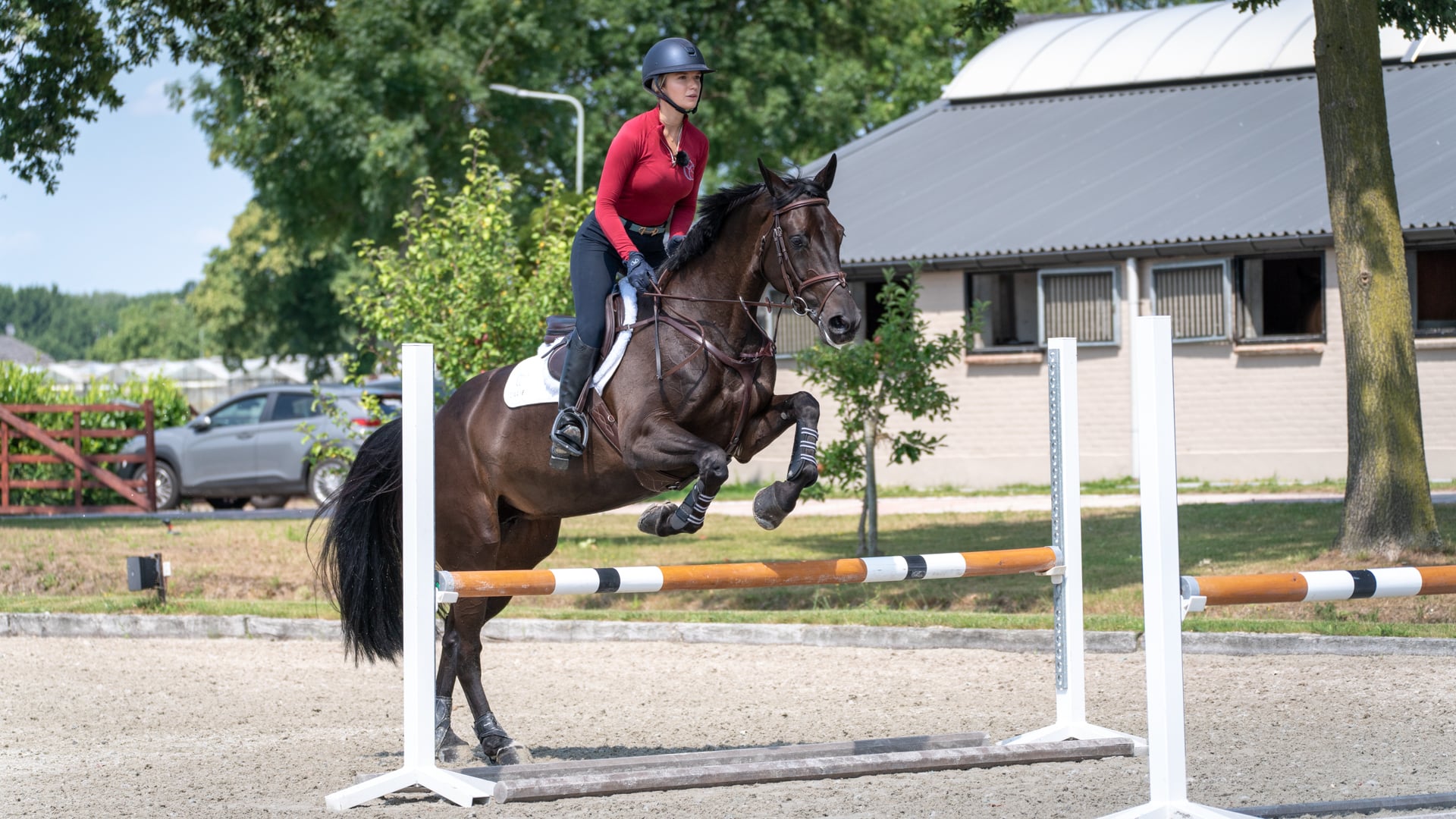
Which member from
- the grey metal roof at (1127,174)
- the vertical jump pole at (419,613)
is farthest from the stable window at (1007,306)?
the vertical jump pole at (419,613)

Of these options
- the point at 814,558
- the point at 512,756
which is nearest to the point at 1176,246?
the point at 814,558

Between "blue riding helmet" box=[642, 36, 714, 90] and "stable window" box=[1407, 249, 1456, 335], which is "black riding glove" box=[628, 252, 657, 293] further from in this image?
"stable window" box=[1407, 249, 1456, 335]

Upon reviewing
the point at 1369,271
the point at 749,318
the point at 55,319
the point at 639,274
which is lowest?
the point at 749,318

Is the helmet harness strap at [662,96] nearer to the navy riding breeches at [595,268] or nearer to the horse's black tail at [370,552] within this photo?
the navy riding breeches at [595,268]

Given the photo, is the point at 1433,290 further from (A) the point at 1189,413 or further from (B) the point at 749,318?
(B) the point at 749,318

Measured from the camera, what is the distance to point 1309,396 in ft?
65.9

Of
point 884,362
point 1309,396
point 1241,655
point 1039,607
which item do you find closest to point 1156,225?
point 1309,396

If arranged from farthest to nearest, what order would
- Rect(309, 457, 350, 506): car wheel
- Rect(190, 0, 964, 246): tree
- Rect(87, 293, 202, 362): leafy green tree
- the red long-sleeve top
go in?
Rect(87, 293, 202, 362): leafy green tree → Rect(190, 0, 964, 246): tree → Rect(309, 457, 350, 506): car wheel → the red long-sleeve top

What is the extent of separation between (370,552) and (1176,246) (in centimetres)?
1571

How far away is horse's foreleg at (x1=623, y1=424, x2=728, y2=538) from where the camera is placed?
5.71 m

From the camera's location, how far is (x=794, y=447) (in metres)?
5.91

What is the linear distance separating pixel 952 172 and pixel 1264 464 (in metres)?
7.45

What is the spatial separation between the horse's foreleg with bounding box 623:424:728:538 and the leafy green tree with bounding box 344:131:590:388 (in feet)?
27.7

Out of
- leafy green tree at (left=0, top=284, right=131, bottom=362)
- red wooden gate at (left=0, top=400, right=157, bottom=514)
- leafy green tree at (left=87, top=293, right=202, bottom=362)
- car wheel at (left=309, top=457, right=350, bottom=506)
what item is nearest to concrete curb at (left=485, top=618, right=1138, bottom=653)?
car wheel at (left=309, top=457, right=350, bottom=506)
